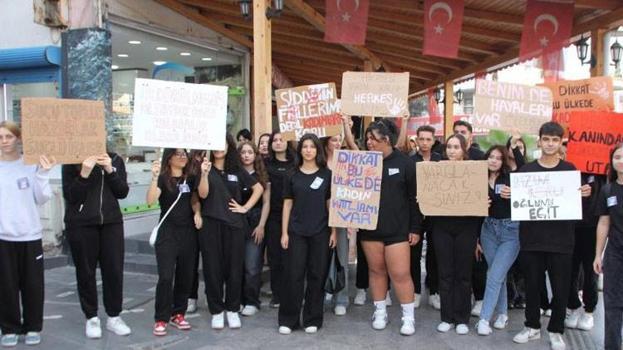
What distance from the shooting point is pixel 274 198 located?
5512mm

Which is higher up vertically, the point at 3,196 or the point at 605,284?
the point at 3,196

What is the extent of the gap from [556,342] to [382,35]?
7832mm

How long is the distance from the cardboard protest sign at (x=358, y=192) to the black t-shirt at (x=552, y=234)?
1254mm

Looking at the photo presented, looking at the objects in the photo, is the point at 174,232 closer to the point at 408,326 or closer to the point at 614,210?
the point at 408,326

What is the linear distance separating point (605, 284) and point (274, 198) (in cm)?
292

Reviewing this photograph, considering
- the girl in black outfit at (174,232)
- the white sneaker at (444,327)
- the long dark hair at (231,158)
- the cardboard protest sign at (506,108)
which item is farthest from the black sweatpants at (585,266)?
the girl in black outfit at (174,232)

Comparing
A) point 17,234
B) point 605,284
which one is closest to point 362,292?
point 605,284

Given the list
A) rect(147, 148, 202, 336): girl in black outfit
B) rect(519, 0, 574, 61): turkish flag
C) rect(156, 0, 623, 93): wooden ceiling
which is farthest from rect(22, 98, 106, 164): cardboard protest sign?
rect(519, 0, 574, 61): turkish flag

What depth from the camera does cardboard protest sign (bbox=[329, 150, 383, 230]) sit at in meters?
4.85

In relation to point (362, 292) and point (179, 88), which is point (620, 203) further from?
point (179, 88)

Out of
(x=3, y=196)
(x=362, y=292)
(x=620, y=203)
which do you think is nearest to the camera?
(x=620, y=203)

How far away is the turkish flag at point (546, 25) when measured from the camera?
25.7ft

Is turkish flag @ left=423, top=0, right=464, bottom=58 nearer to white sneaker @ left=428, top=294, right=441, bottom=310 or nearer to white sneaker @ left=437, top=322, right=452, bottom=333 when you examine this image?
white sneaker @ left=428, top=294, right=441, bottom=310

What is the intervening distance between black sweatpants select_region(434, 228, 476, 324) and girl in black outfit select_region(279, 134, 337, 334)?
100 centimetres
